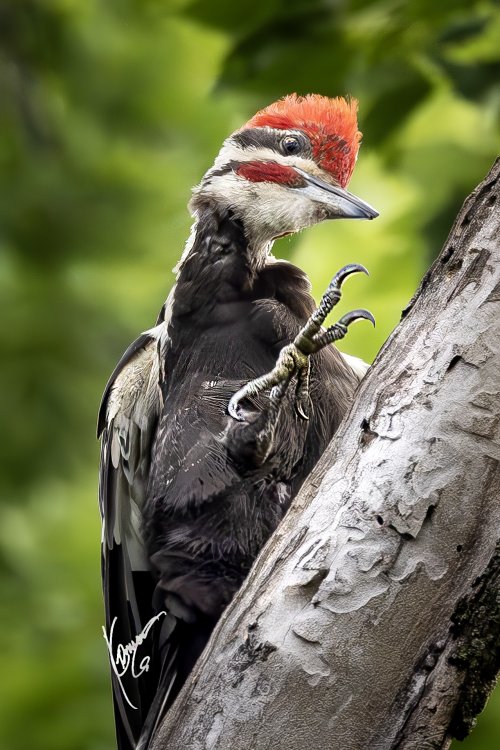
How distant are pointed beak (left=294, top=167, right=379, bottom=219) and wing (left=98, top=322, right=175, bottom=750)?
0.56m

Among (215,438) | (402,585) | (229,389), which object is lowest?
(402,585)

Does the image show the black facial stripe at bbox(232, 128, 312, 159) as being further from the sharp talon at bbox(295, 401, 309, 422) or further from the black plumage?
the sharp talon at bbox(295, 401, 309, 422)

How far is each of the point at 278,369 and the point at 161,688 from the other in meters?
0.84

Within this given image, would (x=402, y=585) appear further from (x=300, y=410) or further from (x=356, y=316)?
(x=300, y=410)

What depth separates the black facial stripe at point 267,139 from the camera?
282 centimetres

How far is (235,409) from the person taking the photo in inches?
102

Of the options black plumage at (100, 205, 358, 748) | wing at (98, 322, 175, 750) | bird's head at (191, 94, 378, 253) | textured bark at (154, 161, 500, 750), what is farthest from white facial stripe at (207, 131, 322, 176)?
textured bark at (154, 161, 500, 750)

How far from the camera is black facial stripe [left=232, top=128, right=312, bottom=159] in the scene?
9.26 ft

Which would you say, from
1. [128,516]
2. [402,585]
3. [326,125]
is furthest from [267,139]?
[402,585]

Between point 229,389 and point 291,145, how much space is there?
0.70m

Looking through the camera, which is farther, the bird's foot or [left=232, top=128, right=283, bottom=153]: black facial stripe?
[left=232, top=128, right=283, bottom=153]: black facial stripe

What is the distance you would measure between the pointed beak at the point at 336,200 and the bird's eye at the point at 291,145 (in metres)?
0.08

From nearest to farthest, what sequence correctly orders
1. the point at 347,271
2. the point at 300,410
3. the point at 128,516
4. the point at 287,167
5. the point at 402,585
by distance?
the point at 402,585 < the point at 347,271 < the point at 300,410 < the point at 287,167 < the point at 128,516

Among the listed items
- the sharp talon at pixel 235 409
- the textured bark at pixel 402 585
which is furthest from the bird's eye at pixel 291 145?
the textured bark at pixel 402 585
